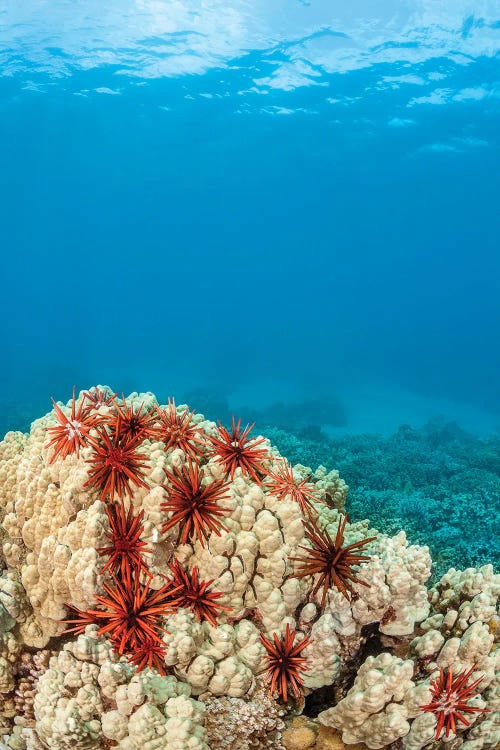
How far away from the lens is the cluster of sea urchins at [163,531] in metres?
3.70

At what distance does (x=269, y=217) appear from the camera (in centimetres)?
12594

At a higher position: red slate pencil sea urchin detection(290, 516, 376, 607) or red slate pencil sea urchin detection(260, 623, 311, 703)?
red slate pencil sea urchin detection(290, 516, 376, 607)

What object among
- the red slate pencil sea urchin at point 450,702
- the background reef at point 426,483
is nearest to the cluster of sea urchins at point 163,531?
the red slate pencil sea urchin at point 450,702

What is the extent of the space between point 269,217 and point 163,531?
5143 inches

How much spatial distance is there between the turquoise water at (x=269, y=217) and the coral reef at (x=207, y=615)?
6.43m

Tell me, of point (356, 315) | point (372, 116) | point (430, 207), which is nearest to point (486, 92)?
point (372, 116)

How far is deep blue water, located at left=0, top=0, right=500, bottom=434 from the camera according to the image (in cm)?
4109

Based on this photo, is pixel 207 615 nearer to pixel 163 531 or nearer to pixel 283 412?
pixel 163 531

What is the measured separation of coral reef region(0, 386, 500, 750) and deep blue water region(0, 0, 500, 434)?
3104cm

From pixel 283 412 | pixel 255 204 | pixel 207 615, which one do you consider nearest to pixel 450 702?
pixel 207 615

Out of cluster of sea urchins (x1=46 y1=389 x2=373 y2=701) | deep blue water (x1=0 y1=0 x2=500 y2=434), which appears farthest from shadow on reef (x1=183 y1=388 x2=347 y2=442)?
cluster of sea urchins (x1=46 y1=389 x2=373 y2=701)

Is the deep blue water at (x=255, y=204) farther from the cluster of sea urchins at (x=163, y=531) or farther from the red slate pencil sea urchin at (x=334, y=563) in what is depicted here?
the red slate pencil sea urchin at (x=334, y=563)

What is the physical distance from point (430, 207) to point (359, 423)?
223 ft

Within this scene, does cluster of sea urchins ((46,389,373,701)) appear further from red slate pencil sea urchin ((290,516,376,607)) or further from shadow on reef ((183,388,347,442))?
shadow on reef ((183,388,347,442))
